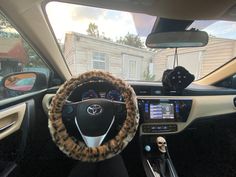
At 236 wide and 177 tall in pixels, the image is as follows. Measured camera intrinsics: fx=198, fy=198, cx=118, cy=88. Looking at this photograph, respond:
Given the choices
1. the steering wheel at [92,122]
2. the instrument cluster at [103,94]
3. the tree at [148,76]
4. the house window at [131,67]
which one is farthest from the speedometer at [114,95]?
the tree at [148,76]

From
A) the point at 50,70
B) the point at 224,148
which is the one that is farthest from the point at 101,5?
the point at 224,148

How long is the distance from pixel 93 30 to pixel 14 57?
963mm

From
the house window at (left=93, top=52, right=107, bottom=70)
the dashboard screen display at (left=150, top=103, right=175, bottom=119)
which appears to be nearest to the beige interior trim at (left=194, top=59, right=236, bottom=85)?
the dashboard screen display at (left=150, top=103, right=175, bottom=119)

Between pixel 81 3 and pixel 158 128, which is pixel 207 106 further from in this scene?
pixel 81 3


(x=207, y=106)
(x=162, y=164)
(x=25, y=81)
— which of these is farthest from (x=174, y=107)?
(x=25, y=81)

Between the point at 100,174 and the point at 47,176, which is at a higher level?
the point at 100,174

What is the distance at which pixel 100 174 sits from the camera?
1230mm

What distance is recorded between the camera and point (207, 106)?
218cm

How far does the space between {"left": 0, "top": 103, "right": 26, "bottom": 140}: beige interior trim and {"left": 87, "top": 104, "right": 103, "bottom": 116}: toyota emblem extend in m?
0.61

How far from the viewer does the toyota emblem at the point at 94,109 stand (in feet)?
3.74

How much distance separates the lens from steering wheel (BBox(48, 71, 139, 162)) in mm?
1078

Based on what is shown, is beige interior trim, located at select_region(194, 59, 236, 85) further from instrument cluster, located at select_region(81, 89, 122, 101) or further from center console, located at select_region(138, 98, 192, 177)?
instrument cluster, located at select_region(81, 89, 122, 101)

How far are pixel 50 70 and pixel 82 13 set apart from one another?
2.24 feet

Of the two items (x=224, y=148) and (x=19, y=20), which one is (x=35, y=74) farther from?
(x=224, y=148)
